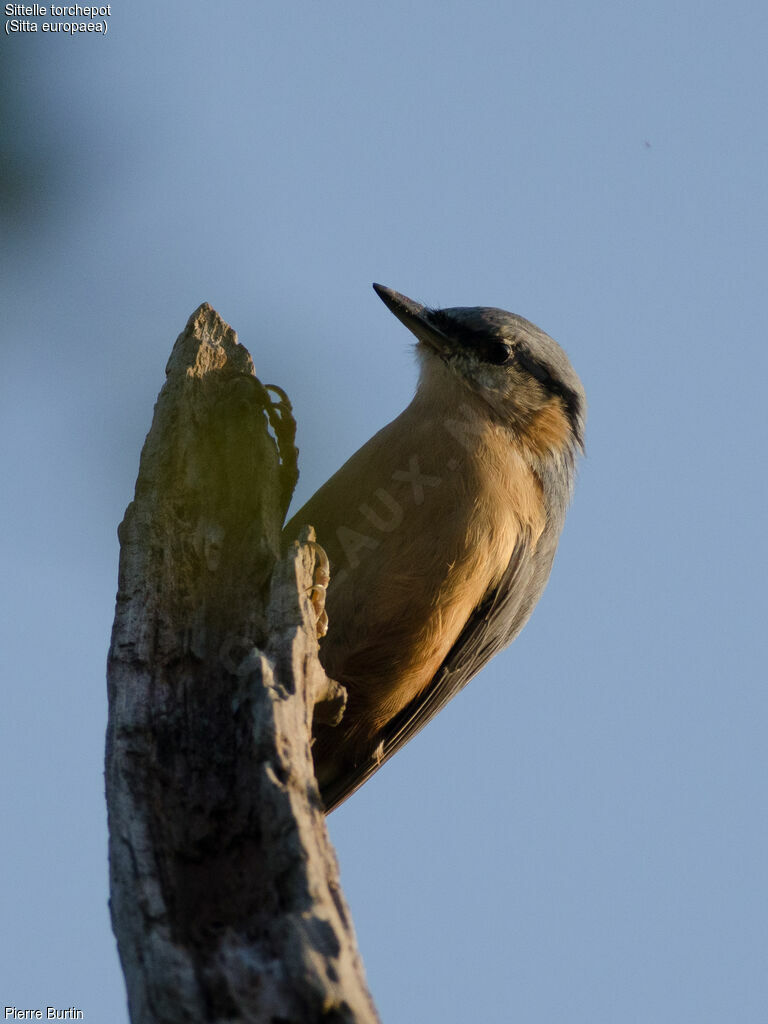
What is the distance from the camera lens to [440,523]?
13.7 ft

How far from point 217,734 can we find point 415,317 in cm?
273

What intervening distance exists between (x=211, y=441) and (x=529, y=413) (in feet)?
5.91

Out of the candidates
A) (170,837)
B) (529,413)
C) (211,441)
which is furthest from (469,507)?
(170,837)

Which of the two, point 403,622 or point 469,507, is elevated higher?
point 469,507

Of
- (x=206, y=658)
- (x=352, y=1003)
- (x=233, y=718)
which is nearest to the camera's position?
(x=352, y=1003)

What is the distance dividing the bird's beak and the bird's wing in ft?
3.32

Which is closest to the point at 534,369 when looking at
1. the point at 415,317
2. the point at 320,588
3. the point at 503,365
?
the point at 503,365

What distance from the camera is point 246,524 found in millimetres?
3309

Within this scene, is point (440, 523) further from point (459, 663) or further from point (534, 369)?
point (534, 369)

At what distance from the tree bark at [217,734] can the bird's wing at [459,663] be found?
44.1 inches

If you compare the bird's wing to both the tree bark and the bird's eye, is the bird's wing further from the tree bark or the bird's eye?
the tree bark

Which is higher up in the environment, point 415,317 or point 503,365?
point 415,317

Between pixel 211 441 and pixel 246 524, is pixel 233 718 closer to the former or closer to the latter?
pixel 246 524

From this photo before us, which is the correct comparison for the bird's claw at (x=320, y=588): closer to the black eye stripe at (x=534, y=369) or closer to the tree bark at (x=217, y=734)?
the tree bark at (x=217, y=734)
